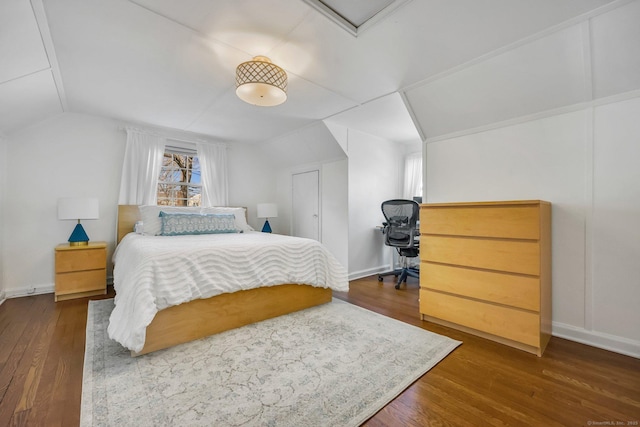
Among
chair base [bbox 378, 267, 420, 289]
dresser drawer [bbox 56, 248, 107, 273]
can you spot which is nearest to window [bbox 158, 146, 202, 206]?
dresser drawer [bbox 56, 248, 107, 273]

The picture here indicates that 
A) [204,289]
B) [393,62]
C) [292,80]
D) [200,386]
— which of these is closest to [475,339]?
[200,386]

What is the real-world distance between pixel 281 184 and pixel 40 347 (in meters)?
3.74

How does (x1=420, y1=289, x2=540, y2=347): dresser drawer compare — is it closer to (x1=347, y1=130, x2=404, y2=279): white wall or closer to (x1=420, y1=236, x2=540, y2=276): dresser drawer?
(x1=420, y1=236, x2=540, y2=276): dresser drawer

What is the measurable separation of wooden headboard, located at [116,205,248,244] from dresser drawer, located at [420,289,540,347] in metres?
3.66

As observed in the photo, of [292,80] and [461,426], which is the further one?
[292,80]

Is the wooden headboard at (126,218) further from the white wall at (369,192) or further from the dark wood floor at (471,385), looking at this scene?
the white wall at (369,192)

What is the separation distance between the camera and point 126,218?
3.53 metres

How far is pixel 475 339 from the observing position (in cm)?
208

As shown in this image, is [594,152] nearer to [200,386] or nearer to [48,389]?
[200,386]

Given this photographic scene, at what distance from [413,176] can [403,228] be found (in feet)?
4.52

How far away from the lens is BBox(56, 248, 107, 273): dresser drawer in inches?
114

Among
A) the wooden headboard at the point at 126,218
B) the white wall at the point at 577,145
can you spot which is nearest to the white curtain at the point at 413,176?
the white wall at the point at 577,145

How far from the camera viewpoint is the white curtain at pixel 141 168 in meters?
3.58

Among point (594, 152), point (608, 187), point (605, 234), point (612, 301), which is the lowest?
point (612, 301)
